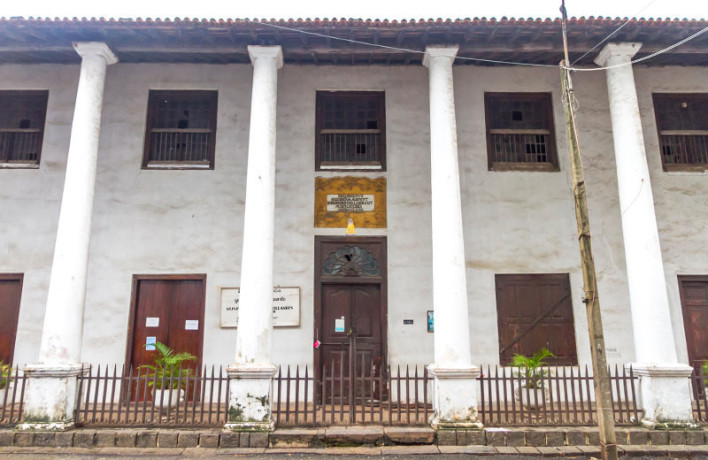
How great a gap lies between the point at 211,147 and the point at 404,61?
3.98 metres

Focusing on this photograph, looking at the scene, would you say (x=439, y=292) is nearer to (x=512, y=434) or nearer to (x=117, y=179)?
(x=512, y=434)

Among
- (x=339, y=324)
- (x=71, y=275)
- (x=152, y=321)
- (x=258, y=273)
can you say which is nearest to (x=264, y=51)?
(x=258, y=273)

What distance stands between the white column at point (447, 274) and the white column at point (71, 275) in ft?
16.8

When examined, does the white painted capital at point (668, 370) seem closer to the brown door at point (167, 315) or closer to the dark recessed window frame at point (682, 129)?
the dark recessed window frame at point (682, 129)

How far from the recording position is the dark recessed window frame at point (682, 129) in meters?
9.51

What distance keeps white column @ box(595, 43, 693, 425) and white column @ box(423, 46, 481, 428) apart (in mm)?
→ 2522

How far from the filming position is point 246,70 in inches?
384

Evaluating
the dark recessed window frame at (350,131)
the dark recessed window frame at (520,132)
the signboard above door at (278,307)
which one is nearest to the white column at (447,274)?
the dark recessed window frame at (350,131)

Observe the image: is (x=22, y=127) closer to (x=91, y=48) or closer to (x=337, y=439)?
(x=91, y=48)

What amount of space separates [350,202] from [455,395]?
13.0 ft

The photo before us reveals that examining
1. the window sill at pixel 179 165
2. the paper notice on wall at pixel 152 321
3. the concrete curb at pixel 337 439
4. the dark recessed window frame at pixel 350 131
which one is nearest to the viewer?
the concrete curb at pixel 337 439

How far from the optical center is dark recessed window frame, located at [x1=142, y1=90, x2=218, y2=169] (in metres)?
9.46

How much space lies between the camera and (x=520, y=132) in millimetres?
9609

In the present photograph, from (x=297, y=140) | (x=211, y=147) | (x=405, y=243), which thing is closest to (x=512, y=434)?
(x=405, y=243)
